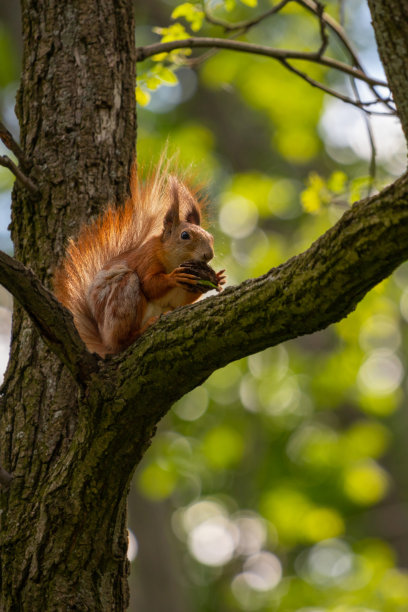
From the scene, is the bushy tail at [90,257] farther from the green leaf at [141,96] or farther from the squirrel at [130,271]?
the green leaf at [141,96]

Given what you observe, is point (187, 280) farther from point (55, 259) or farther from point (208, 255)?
point (55, 259)

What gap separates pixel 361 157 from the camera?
35.8ft

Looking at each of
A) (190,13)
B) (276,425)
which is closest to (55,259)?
(190,13)

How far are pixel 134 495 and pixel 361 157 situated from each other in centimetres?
636

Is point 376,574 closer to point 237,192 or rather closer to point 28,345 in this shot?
point 237,192

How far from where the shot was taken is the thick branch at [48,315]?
1.85 m

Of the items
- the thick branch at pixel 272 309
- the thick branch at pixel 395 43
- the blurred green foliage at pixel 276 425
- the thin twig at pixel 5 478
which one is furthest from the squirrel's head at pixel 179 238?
the blurred green foliage at pixel 276 425

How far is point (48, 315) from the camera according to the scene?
1911 millimetres

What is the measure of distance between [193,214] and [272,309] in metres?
1.32

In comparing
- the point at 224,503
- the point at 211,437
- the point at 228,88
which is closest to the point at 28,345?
the point at 228,88

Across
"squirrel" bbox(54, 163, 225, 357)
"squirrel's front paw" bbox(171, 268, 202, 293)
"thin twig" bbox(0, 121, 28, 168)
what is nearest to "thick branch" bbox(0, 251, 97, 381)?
"squirrel" bbox(54, 163, 225, 357)

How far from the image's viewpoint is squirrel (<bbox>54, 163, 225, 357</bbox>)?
2428 millimetres

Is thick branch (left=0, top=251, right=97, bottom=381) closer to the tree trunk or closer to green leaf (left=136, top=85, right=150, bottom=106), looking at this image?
the tree trunk

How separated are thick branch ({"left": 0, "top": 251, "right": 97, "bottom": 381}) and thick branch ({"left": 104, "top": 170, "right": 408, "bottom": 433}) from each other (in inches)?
3.1
